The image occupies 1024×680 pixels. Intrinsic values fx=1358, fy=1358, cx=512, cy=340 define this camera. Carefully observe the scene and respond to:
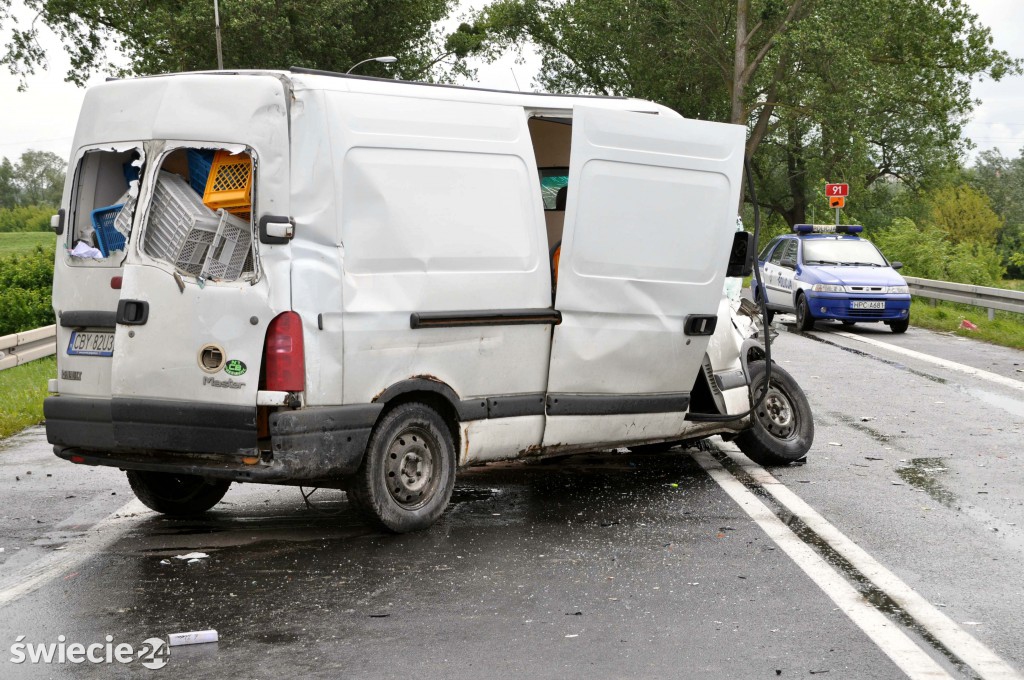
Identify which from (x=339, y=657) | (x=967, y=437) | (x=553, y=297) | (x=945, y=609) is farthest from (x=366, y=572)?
(x=967, y=437)

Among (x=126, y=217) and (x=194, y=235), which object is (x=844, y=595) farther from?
(x=126, y=217)

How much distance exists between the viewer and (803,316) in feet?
72.8

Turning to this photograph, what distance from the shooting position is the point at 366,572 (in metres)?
6.37

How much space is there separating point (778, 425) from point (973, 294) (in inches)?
607

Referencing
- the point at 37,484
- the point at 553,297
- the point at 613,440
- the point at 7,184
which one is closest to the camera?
the point at 553,297

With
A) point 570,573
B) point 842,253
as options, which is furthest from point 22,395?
point 842,253

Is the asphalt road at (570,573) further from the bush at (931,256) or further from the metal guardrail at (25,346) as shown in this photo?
the bush at (931,256)

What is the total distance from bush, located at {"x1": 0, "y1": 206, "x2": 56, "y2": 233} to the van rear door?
7246cm

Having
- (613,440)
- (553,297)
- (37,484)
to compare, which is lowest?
(37,484)

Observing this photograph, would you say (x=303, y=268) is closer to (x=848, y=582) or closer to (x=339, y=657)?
(x=339, y=657)

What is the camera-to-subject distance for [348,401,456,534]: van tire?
6.95 meters

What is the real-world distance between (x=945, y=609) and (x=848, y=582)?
53cm

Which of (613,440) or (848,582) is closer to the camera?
(848,582)

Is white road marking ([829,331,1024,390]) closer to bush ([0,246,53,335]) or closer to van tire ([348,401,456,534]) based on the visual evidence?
van tire ([348,401,456,534])
